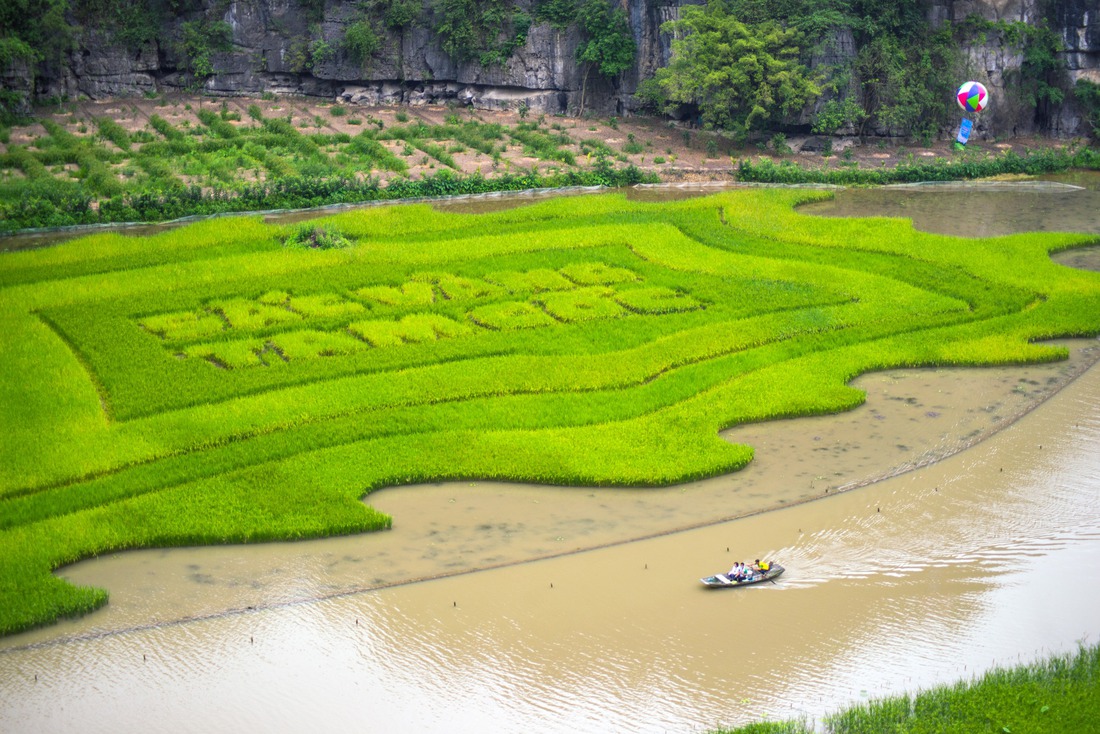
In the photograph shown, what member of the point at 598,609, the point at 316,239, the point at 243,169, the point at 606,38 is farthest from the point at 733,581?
the point at 606,38

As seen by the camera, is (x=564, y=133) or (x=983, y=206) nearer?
(x=983, y=206)

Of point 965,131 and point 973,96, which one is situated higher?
point 973,96

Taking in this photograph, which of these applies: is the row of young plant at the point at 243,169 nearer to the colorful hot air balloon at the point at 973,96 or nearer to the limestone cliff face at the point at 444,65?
the limestone cliff face at the point at 444,65

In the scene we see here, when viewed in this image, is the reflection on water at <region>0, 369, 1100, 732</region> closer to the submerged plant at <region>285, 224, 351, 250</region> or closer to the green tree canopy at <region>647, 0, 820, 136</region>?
the submerged plant at <region>285, 224, 351, 250</region>

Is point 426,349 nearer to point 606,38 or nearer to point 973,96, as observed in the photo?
point 606,38

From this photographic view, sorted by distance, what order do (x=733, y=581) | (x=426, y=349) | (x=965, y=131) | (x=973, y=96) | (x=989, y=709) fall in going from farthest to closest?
(x=965, y=131) < (x=973, y=96) < (x=426, y=349) < (x=733, y=581) < (x=989, y=709)

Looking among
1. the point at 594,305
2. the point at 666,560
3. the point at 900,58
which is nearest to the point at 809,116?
the point at 900,58

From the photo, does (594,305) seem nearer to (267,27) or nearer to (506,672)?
(506,672)
